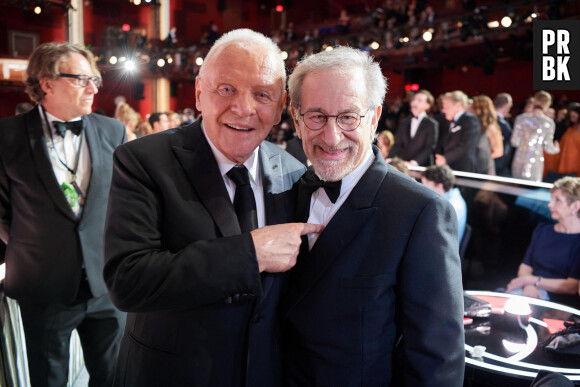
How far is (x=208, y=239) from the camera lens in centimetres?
116

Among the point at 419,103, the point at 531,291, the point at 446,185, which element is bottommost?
the point at 531,291

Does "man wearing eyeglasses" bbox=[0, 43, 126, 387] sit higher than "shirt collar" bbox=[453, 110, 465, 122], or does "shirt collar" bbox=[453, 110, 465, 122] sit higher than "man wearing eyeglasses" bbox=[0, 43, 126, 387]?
"shirt collar" bbox=[453, 110, 465, 122]

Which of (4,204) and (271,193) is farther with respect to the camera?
(4,204)

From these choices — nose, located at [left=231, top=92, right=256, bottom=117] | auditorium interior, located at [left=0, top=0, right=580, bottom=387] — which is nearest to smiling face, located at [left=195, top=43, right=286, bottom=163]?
nose, located at [left=231, top=92, right=256, bottom=117]

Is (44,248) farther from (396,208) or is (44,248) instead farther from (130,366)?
(396,208)

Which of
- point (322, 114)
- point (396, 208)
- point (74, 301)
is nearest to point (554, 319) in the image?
point (396, 208)

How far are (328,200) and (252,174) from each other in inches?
8.7

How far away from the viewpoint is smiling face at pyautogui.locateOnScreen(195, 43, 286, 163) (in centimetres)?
122

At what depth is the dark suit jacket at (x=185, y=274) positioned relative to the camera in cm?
108

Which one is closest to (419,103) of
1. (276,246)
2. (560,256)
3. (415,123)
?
(415,123)

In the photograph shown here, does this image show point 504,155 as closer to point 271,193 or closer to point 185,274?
point 271,193

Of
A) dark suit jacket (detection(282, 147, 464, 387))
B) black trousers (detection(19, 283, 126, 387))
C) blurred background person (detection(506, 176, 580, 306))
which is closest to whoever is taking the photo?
dark suit jacket (detection(282, 147, 464, 387))

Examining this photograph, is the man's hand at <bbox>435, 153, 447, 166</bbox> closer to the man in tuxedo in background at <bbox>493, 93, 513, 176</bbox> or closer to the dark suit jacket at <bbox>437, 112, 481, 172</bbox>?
the dark suit jacket at <bbox>437, 112, 481, 172</bbox>

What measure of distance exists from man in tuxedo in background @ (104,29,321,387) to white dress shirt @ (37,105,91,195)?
38.9 inches
